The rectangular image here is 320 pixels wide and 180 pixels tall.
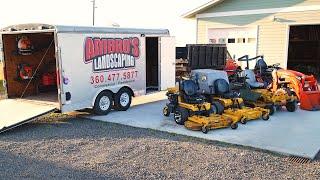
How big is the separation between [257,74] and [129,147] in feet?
21.6

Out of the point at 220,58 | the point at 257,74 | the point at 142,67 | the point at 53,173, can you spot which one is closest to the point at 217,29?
the point at 220,58

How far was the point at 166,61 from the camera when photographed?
1110cm

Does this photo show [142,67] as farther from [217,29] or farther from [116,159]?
[217,29]

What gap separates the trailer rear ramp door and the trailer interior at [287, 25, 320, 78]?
1652cm

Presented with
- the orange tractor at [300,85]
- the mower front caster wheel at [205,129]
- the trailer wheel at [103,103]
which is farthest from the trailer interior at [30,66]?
the orange tractor at [300,85]

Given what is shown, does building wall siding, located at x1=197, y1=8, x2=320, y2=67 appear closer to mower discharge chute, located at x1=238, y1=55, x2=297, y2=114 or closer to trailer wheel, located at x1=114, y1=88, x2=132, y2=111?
mower discharge chute, located at x1=238, y1=55, x2=297, y2=114

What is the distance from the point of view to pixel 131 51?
10008mm

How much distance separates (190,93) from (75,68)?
9.13 ft

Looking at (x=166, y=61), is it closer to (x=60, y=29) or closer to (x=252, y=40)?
(x=60, y=29)

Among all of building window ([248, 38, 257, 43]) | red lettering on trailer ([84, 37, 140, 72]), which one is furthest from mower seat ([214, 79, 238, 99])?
building window ([248, 38, 257, 43])

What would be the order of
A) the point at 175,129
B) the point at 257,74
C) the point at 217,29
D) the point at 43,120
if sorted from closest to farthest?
the point at 175,129
the point at 43,120
the point at 257,74
the point at 217,29

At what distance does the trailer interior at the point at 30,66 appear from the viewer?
9.85 meters

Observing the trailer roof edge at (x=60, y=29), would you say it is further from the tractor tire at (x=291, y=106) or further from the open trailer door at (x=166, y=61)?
the tractor tire at (x=291, y=106)

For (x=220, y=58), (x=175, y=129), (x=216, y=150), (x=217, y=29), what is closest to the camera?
(x=216, y=150)
